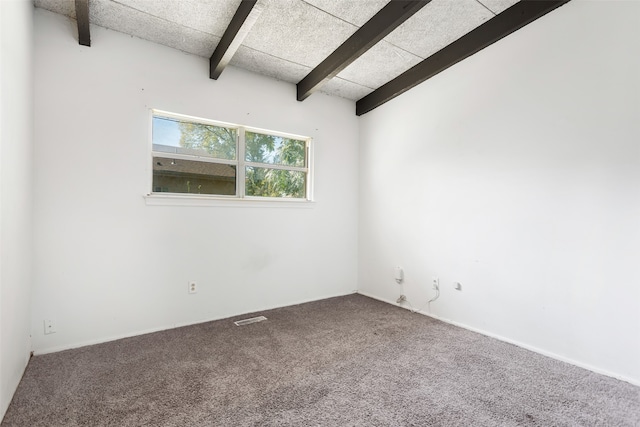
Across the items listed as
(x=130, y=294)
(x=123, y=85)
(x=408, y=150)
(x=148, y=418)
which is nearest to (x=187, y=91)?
(x=123, y=85)

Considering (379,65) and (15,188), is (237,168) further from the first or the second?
(379,65)

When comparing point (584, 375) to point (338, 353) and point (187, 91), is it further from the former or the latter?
point (187, 91)

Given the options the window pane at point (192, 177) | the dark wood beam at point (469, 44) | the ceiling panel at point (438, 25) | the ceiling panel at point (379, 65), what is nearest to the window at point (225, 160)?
the window pane at point (192, 177)

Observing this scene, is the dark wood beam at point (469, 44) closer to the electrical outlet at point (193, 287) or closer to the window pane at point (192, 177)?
the window pane at point (192, 177)

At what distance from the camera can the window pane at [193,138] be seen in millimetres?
2875

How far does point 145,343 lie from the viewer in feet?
8.14

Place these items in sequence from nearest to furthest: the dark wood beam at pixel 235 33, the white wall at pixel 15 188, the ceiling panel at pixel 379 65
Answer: the white wall at pixel 15 188
the dark wood beam at pixel 235 33
the ceiling panel at pixel 379 65

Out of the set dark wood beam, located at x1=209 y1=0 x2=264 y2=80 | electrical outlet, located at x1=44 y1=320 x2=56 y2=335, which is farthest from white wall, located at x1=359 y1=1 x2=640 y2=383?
electrical outlet, located at x1=44 y1=320 x2=56 y2=335

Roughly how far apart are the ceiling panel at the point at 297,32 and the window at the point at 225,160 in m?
0.91

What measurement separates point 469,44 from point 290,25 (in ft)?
5.63

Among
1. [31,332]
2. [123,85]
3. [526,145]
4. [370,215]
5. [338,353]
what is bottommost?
[338,353]

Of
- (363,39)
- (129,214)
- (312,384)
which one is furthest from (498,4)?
(129,214)

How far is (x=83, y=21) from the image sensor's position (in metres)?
2.24

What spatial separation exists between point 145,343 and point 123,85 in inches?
90.0
